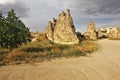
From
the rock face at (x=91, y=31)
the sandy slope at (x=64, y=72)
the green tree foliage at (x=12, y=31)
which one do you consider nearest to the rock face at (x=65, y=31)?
the green tree foliage at (x=12, y=31)

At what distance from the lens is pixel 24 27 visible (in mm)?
33594

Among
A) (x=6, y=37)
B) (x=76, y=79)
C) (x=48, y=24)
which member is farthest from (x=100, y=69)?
(x=48, y=24)

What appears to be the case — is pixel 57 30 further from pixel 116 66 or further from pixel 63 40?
pixel 116 66

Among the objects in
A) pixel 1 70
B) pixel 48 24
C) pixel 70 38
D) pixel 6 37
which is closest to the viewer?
pixel 1 70

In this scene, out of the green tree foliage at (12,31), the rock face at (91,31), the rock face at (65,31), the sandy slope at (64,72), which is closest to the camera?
the sandy slope at (64,72)

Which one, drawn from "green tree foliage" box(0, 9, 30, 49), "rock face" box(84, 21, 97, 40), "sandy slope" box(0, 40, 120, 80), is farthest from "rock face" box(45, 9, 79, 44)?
"rock face" box(84, 21, 97, 40)

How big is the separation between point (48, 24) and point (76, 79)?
56.2 meters

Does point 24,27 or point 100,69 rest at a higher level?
point 24,27

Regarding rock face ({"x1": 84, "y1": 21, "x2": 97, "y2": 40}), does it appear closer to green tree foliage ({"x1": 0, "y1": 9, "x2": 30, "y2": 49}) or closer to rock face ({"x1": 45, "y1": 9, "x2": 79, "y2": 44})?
rock face ({"x1": 45, "y1": 9, "x2": 79, "y2": 44})

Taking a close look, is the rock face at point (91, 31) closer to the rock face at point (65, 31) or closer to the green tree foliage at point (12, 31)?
the rock face at point (65, 31)

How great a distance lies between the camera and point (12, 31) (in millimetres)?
31797

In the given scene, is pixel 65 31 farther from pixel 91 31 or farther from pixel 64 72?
pixel 91 31

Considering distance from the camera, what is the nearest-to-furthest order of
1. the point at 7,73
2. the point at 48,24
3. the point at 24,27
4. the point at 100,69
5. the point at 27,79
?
1. the point at 27,79
2. the point at 7,73
3. the point at 100,69
4. the point at 24,27
5. the point at 48,24

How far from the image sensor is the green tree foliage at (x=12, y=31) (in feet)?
101
